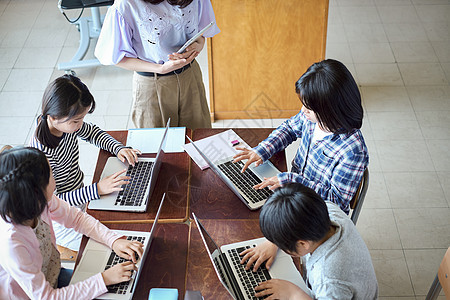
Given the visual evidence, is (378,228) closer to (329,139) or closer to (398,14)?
(329,139)

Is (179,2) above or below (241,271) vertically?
above

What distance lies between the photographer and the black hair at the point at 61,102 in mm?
1855

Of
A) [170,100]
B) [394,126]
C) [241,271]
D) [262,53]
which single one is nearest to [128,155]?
[170,100]

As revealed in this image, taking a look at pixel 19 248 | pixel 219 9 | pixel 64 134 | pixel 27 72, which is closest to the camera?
pixel 19 248

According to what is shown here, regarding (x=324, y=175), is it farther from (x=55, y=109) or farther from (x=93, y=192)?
(x=55, y=109)

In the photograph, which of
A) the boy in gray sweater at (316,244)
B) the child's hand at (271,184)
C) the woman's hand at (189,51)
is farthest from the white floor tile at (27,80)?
the boy in gray sweater at (316,244)

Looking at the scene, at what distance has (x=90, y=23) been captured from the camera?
4.32m

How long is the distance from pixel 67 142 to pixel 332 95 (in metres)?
1.16

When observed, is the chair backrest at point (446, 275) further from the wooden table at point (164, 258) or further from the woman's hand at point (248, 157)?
the wooden table at point (164, 258)

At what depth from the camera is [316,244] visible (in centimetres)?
152

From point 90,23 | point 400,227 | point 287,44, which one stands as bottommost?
point 400,227

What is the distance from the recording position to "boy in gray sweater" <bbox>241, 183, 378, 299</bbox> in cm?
142

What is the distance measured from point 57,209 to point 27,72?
259 cm

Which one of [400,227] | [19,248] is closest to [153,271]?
[19,248]
